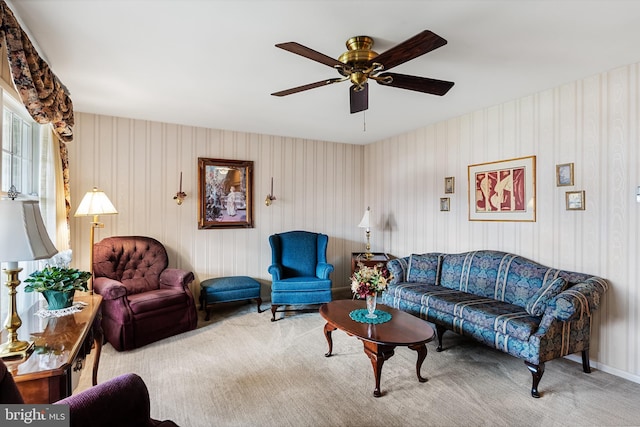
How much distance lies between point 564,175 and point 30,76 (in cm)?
415

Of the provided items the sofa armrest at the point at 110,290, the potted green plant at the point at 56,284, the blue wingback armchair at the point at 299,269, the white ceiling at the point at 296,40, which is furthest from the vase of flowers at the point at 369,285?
the sofa armrest at the point at 110,290

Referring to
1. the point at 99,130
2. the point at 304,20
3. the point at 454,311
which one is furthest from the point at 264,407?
the point at 99,130

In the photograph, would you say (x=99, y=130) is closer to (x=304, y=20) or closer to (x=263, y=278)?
(x=263, y=278)

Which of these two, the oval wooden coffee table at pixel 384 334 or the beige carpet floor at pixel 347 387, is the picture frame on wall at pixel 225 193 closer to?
the beige carpet floor at pixel 347 387

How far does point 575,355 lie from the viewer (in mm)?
3061

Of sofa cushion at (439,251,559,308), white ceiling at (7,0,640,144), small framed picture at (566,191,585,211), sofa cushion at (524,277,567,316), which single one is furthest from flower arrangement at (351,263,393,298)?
small framed picture at (566,191,585,211)

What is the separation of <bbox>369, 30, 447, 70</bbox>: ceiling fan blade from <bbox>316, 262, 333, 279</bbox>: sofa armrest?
9.45 feet

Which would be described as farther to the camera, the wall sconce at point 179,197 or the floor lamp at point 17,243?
the wall sconce at point 179,197

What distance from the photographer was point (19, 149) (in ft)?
8.82

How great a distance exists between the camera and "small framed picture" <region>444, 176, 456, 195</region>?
4258 millimetres

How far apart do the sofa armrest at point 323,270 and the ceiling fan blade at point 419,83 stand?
2676 millimetres

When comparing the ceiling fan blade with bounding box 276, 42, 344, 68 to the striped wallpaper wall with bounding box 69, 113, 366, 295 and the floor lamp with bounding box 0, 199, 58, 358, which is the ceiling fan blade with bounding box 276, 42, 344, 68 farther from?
the striped wallpaper wall with bounding box 69, 113, 366, 295

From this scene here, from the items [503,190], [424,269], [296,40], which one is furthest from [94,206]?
[503,190]

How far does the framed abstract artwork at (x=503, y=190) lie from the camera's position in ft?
11.3
